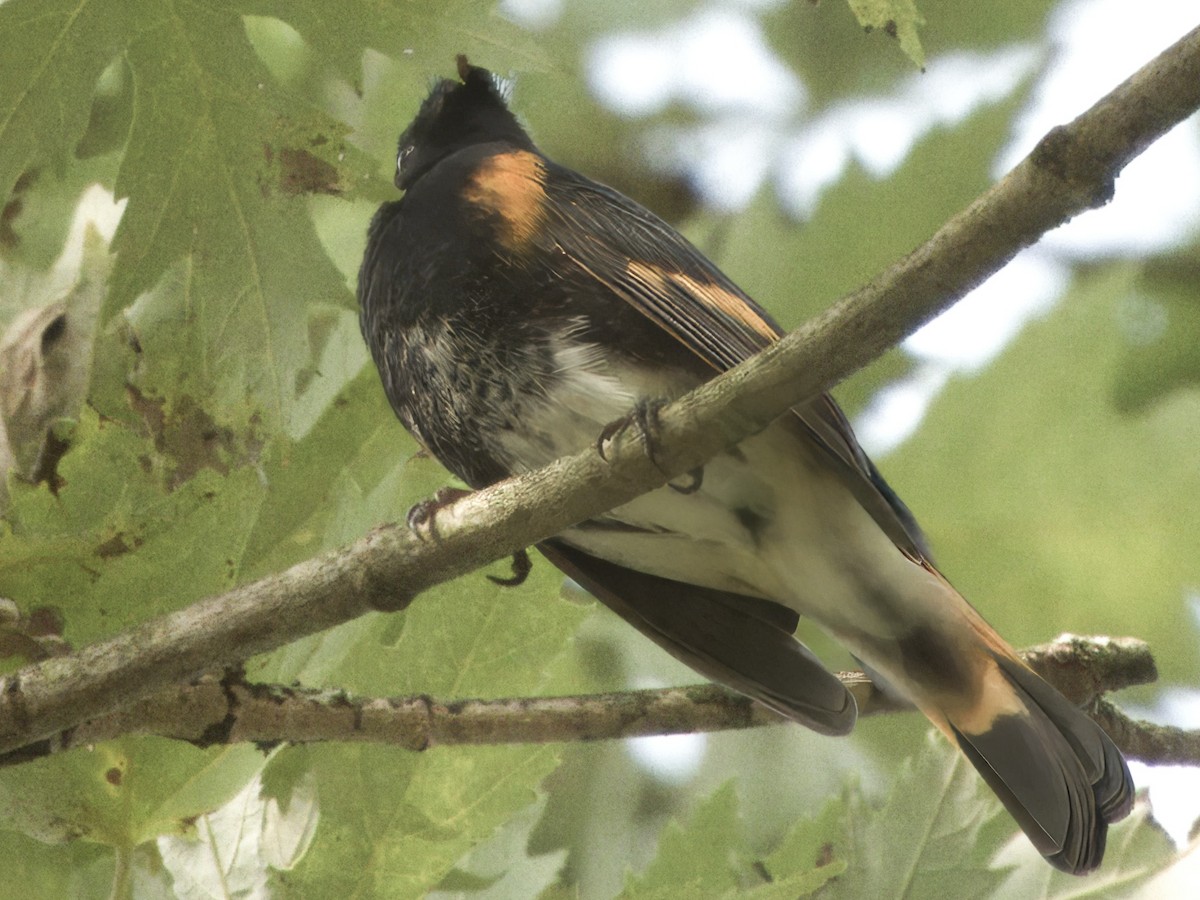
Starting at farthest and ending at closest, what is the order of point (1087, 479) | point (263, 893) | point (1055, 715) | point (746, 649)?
point (1087, 479) < point (746, 649) < point (1055, 715) < point (263, 893)

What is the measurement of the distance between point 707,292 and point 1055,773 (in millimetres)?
948

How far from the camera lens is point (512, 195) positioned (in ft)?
7.66

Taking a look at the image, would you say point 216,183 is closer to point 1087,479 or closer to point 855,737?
point 1087,479

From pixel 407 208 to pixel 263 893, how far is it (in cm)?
117

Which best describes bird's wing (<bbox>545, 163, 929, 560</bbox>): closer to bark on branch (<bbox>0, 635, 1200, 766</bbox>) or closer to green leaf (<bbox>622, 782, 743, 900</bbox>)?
bark on branch (<bbox>0, 635, 1200, 766</bbox>)


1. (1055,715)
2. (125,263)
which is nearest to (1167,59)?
(1055,715)

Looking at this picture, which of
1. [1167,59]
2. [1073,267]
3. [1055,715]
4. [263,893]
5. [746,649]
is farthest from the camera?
[1073,267]

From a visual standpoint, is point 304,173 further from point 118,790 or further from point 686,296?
point 118,790

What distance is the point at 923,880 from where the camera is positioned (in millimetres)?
2332

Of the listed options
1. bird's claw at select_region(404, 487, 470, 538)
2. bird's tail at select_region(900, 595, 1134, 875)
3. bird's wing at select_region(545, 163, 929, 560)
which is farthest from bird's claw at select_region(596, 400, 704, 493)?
bird's tail at select_region(900, 595, 1134, 875)

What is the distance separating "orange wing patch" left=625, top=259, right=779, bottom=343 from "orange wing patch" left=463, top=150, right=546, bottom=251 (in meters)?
0.18

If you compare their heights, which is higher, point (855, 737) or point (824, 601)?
point (824, 601)

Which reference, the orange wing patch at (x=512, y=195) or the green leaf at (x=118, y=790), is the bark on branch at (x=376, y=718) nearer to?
the green leaf at (x=118, y=790)

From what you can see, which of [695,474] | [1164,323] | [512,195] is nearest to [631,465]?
[695,474]
